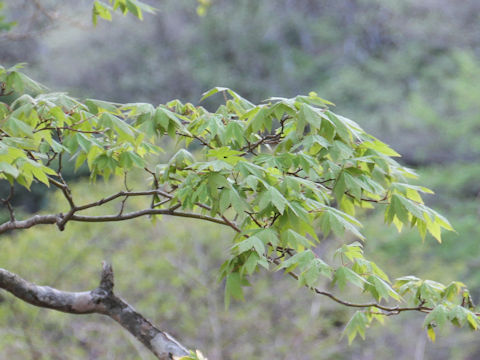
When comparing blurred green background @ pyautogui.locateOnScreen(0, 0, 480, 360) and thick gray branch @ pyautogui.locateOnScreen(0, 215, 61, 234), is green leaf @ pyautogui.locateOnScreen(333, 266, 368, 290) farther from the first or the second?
A: blurred green background @ pyautogui.locateOnScreen(0, 0, 480, 360)

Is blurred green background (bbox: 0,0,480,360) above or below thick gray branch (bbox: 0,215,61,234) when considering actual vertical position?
below

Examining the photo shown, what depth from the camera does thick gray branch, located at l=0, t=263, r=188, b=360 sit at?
156 centimetres

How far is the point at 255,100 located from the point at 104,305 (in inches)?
434

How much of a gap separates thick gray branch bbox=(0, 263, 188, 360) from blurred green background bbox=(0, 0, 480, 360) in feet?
4.92

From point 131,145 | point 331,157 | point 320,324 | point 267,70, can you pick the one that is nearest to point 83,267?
point 320,324

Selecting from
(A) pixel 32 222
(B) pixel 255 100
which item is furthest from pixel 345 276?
(B) pixel 255 100

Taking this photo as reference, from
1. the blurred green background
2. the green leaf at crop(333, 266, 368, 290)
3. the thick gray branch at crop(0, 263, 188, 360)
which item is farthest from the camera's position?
the blurred green background

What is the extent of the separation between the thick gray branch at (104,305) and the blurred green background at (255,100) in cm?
150

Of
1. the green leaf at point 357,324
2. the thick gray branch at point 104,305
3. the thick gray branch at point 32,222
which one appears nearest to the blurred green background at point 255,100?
the thick gray branch at point 32,222

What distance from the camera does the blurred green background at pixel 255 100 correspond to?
4992mm

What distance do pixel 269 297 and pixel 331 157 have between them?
404 cm

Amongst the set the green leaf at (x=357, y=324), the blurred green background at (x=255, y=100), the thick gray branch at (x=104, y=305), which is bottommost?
the blurred green background at (x=255, y=100)

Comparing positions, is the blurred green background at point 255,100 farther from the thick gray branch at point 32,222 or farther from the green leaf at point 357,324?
the green leaf at point 357,324

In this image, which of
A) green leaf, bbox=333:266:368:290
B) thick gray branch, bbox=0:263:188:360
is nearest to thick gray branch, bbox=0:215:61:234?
thick gray branch, bbox=0:263:188:360
